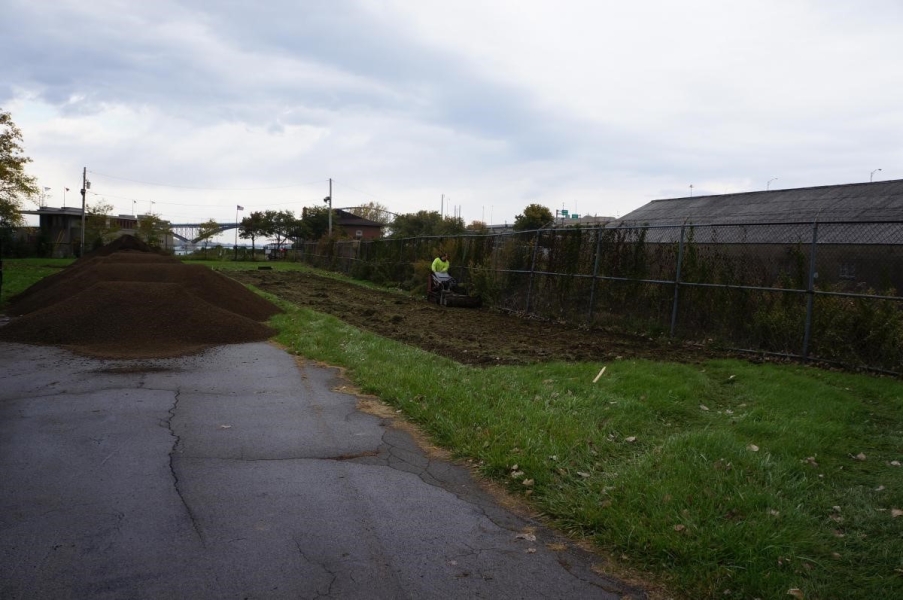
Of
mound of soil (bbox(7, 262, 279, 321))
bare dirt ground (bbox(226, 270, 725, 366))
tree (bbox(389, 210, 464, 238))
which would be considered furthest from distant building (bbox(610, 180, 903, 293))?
tree (bbox(389, 210, 464, 238))

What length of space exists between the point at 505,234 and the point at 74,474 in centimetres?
1588

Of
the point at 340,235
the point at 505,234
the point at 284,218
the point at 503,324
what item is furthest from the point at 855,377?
the point at 284,218

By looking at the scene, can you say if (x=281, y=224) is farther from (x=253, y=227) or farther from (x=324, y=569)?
(x=324, y=569)

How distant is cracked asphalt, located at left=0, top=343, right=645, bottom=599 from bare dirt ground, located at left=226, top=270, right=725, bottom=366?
14.7 ft

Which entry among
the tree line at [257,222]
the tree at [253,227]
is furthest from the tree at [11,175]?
the tree at [253,227]

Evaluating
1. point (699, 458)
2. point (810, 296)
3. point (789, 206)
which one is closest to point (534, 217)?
point (789, 206)

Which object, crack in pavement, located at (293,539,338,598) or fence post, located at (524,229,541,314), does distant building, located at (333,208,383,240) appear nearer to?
fence post, located at (524,229,541,314)

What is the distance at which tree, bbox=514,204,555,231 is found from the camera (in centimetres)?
4967

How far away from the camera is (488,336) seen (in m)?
14.3

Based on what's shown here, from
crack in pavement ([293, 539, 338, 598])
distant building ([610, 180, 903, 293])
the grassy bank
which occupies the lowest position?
crack in pavement ([293, 539, 338, 598])

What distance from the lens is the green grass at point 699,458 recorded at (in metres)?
4.17

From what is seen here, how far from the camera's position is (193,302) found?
1434 centimetres

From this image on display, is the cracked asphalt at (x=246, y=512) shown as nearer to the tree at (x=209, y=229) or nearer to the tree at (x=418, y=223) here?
the tree at (x=418, y=223)

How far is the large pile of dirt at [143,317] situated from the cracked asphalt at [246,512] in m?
4.14
